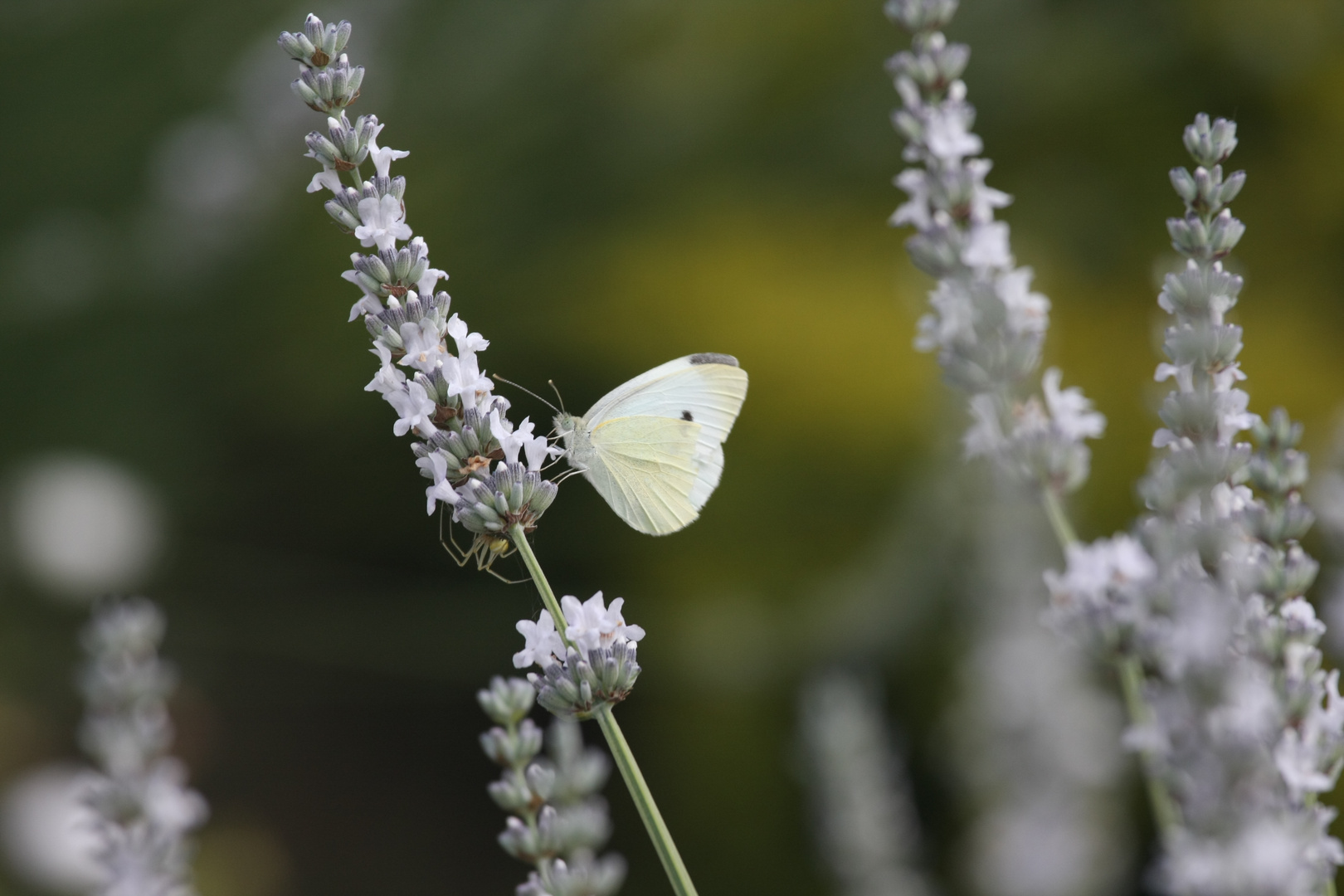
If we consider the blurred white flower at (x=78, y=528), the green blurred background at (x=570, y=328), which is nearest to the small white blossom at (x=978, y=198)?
the green blurred background at (x=570, y=328)

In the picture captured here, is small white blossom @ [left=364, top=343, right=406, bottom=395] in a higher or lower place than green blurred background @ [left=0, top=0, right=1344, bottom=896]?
lower

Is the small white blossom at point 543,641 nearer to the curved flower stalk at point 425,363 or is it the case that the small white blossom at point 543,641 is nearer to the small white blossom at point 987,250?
the curved flower stalk at point 425,363

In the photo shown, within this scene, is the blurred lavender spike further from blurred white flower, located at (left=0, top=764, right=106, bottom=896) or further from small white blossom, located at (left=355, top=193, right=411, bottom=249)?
blurred white flower, located at (left=0, top=764, right=106, bottom=896)

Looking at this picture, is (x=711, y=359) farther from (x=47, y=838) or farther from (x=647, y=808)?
(x=47, y=838)

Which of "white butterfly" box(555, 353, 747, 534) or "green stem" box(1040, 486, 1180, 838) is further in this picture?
"white butterfly" box(555, 353, 747, 534)

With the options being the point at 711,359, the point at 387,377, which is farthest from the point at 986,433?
the point at 711,359

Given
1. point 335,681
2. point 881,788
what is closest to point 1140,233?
point 881,788

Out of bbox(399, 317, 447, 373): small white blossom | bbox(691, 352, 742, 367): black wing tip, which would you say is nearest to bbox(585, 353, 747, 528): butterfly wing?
bbox(691, 352, 742, 367): black wing tip
